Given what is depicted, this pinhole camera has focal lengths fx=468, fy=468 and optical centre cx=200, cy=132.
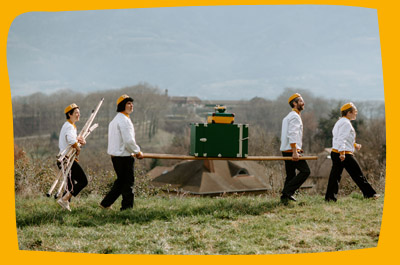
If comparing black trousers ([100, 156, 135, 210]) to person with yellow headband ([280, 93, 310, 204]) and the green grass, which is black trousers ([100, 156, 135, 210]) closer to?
the green grass

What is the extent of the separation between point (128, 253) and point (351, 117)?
528cm

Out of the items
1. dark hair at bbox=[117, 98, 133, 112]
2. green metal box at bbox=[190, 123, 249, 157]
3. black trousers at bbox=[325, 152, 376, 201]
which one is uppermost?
dark hair at bbox=[117, 98, 133, 112]

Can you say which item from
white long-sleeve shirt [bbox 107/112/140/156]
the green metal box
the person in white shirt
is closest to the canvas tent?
the green metal box

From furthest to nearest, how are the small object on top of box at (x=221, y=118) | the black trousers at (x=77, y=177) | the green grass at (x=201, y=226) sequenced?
the small object on top of box at (x=221, y=118), the black trousers at (x=77, y=177), the green grass at (x=201, y=226)

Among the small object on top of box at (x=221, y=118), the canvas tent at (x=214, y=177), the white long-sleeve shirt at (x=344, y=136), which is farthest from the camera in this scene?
the canvas tent at (x=214, y=177)

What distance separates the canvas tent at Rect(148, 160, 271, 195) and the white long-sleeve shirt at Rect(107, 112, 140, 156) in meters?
13.6

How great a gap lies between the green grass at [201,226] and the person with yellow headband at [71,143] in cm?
29

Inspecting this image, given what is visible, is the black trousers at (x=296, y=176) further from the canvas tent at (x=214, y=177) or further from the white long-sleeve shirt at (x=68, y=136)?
the canvas tent at (x=214, y=177)

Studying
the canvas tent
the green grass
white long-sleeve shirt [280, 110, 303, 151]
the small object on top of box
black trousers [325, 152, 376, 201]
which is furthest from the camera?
the canvas tent

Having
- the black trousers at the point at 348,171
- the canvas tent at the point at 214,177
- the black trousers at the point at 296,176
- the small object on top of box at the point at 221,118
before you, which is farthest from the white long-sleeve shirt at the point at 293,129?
the canvas tent at the point at 214,177

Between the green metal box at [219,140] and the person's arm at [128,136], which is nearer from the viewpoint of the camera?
the person's arm at [128,136]

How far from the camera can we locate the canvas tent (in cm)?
2212

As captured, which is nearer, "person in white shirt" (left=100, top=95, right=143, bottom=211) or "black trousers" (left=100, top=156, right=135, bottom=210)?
"person in white shirt" (left=100, top=95, right=143, bottom=211)

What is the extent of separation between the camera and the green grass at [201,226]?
6887 millimetres
